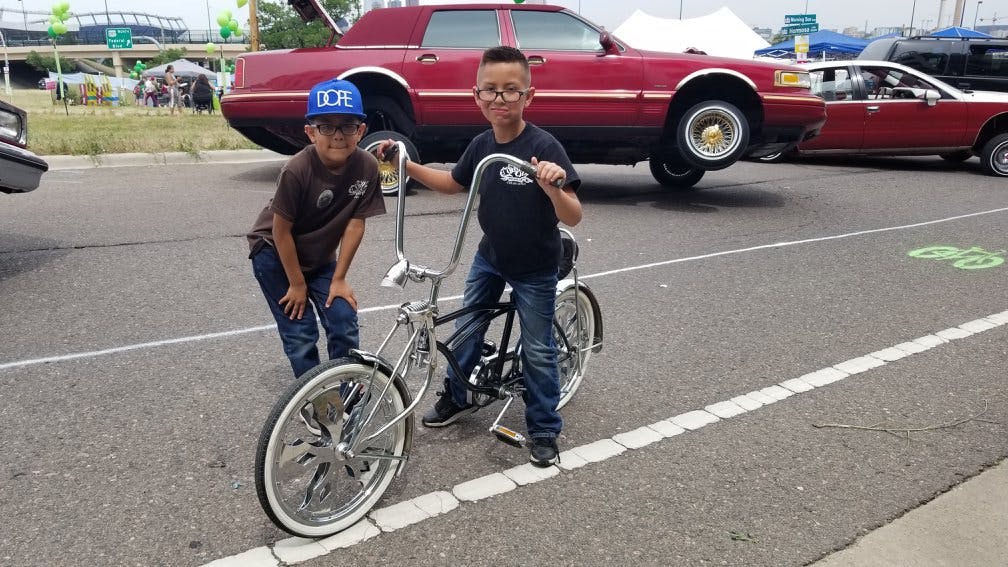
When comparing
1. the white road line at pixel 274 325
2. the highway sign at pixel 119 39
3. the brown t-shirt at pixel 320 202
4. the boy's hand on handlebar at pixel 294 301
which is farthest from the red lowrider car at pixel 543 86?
the highway sign at pixel 119 39

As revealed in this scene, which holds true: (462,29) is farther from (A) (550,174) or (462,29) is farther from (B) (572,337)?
(A) (550,174)

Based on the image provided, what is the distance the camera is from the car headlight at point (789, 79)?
28.6 ft

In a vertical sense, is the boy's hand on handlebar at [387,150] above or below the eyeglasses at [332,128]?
below

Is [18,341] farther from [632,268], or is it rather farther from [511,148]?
[632,268]

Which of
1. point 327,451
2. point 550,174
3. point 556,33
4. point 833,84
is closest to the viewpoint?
point 550,174

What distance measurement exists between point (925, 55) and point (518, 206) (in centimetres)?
1445

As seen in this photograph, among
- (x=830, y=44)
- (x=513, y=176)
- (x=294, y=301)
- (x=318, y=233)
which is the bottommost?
(x=294, y=301)

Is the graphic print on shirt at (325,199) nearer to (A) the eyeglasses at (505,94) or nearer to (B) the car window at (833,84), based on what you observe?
(A) the eyeglasses at (505,94)

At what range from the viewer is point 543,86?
27.8ft

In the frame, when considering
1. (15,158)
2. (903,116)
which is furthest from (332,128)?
(903,116)

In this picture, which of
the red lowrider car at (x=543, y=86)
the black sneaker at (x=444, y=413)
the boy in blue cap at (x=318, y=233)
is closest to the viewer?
the boy in blue cap at (x=318, y=233)

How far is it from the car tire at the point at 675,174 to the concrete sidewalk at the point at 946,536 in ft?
24.3

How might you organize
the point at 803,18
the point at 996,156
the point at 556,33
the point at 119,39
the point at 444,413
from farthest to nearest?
the point at 119,39
the point at 803,18
the point at 996,156
the point at 556,33
the point at 444,413

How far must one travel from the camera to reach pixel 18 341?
14.1ft
